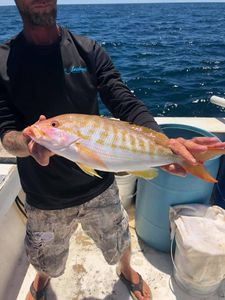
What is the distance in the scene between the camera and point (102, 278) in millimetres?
3027

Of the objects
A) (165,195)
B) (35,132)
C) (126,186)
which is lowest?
(126,186)

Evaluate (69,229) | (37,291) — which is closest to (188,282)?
(69,229)

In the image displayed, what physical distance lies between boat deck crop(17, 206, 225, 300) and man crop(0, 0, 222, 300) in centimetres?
45

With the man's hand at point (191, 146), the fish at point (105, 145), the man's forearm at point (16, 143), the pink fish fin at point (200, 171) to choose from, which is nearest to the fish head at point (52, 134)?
the fish at point (105, 145)

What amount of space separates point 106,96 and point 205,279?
1.61 meters

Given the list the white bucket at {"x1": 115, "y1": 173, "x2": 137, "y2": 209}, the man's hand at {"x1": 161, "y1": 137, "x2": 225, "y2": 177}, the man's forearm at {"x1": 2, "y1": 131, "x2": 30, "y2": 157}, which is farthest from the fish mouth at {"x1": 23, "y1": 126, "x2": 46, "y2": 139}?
the white bucket at {"x1": 115, "y1": 173, "x2": 137, "y2": 209}

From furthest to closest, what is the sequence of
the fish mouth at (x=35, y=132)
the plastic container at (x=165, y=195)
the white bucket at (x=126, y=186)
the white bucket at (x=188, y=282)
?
the white bucket at (x=126, y=186) < the plastic container at (x=165, y=195) < the white bucket at (x=188, y=282) < the fish mouth at (x=35, y=132)

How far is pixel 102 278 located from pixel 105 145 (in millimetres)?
1692

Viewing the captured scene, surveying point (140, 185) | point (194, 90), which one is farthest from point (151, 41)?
point (140, 185)

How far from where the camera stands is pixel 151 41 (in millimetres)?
19781

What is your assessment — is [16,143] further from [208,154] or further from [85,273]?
[85,273]

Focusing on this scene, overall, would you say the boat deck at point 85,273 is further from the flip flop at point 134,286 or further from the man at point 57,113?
the man at point 57,113

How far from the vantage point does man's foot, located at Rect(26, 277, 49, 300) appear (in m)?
2.80

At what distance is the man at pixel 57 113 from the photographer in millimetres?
2092
